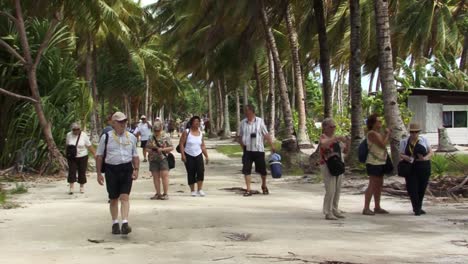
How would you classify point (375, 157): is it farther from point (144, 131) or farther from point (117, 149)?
point (144, 131)

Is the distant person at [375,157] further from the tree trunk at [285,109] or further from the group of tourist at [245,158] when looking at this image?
the tree trunk at [285,109]

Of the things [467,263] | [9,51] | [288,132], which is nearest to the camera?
[467,263]

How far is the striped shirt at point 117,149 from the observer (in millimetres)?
8172

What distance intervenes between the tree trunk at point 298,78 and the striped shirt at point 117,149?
48.0 feet

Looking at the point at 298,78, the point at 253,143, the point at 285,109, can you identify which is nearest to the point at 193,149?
the point at 253,143

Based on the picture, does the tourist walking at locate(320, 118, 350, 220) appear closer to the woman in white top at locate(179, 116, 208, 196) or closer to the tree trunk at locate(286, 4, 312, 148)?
the woman in white top at locate(179, 116, 208, 196)

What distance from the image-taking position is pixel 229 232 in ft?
27.0

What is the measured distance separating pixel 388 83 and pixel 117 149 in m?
7.46

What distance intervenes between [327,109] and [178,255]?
12.3m

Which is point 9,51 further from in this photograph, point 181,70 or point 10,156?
point 181,70

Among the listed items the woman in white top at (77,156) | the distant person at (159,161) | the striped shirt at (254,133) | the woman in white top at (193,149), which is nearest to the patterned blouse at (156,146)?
the distant person at (159,161)

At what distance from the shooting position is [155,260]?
653 cm

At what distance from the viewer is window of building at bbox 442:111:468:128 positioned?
27156 millimetres

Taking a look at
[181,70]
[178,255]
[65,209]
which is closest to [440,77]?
[181,70]
